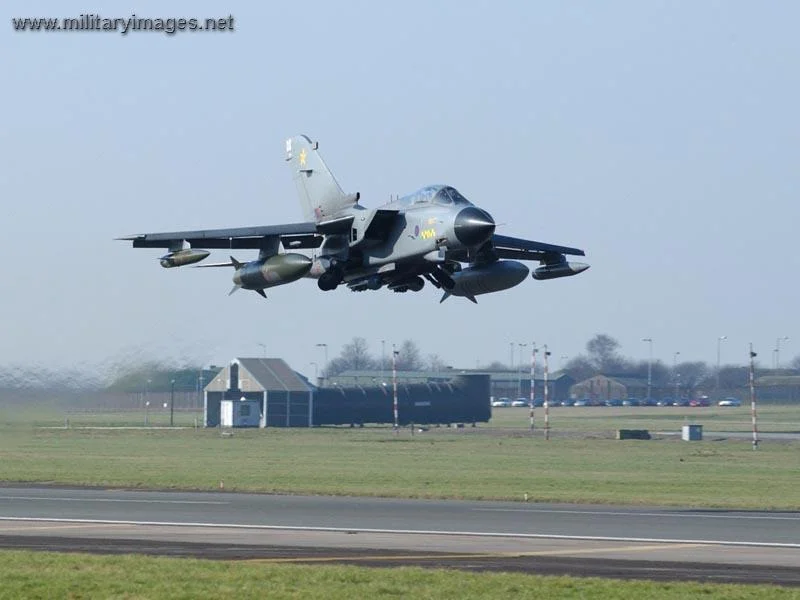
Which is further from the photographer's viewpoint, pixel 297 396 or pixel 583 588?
pixel 297 396

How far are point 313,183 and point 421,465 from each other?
2195 centimetres

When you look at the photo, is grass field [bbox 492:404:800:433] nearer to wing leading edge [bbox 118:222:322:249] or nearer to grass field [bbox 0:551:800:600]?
wing leading edge [bbox 118:222:322:249]

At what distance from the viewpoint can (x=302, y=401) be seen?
113 meters

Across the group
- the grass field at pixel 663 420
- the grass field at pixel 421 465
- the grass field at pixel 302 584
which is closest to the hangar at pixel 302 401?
the grass field at pixel 663 420

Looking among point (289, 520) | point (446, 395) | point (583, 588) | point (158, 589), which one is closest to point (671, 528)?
point (289, 520)

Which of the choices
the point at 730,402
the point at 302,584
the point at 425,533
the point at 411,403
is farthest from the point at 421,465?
the point at 730,402

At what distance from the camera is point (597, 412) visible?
172 meters

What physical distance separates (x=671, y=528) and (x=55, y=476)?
97.7ft

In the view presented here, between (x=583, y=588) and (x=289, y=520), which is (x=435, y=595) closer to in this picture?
(x=583, y=588)

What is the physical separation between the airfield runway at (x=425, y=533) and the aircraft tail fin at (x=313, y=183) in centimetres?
988

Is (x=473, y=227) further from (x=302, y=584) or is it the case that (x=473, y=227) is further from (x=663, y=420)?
(x=663, y=420)

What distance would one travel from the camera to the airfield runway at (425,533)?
26578 millimetres

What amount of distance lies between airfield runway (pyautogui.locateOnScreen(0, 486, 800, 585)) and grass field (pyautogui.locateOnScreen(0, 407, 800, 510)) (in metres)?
5.55

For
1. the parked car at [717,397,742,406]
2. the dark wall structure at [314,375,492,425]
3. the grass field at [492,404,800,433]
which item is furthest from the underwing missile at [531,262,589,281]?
the parked car at [717,397,742,406]
